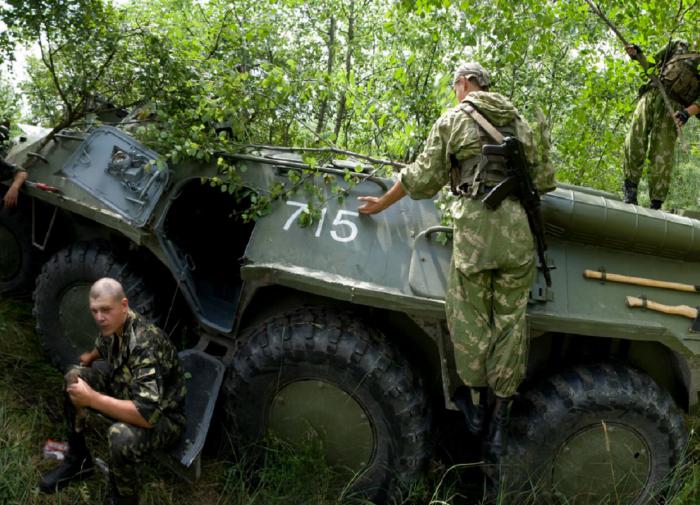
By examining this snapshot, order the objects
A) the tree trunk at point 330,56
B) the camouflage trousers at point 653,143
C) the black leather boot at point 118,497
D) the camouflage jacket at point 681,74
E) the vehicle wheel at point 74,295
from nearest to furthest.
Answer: the black leather boot at point 118,497, the vehicle wheel at point 74,295, the camouflage jacket at point 681,74, the camouflage trousers at point 653,143, the tree trunk at point 330,56

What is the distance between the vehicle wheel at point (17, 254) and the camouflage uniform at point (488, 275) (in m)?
3.26

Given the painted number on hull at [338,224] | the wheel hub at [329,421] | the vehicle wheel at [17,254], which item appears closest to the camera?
the wheel hub at [329,421]

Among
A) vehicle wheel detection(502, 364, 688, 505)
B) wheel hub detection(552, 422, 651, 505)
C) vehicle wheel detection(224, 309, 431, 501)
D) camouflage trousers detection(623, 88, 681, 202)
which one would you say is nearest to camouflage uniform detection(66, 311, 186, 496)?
vehicle wheel detection(224, 309, 431, 501)

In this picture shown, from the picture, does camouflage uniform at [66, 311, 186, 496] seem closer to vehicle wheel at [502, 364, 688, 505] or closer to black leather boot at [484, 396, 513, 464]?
black leather boot at [484, 396, 513, 464]

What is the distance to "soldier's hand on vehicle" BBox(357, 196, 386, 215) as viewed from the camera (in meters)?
3.34

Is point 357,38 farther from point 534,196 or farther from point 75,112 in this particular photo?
point 534,196

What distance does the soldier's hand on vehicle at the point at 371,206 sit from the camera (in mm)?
3340

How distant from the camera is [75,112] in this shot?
4.77 m

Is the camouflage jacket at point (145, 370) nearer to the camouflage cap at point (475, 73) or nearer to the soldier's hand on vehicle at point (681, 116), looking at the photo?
the camouflage cap at point (475, 73)

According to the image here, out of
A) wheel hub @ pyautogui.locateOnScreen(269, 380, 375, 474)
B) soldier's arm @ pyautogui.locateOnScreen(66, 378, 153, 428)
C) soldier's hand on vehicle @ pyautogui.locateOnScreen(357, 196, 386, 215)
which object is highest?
soldier's hand on vehicle @ pyautogui.locateOnScreen(357, 196, 386, 215)

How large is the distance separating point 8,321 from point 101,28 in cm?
219

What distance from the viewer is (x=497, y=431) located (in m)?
3.11

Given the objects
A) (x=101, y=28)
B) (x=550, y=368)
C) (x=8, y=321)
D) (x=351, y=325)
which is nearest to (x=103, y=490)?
(x=351, y=325)

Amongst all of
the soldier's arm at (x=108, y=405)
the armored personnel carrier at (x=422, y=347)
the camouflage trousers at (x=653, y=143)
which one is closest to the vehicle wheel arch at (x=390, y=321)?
the armored personnel carrier at (x=422, y=347)
